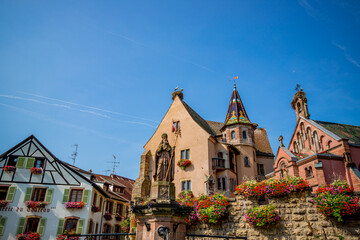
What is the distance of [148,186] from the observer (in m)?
30.9

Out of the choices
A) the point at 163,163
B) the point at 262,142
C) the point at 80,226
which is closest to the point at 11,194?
the point at 80,226

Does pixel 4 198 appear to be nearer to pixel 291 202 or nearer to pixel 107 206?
pixel 107 206

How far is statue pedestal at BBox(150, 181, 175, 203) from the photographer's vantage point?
9.25 metres

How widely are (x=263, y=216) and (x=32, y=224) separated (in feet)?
72.4

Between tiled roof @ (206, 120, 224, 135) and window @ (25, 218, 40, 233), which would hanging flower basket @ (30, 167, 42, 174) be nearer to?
window @ (25, 218, 40, 233)

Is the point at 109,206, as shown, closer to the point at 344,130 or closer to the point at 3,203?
the point at 3,203

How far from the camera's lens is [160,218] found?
28.7 ft

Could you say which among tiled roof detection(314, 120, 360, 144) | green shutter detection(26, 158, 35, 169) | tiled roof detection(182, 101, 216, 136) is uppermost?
tiled roof detection(182, 101, 216, 136)

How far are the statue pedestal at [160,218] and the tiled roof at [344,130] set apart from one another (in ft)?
87.4

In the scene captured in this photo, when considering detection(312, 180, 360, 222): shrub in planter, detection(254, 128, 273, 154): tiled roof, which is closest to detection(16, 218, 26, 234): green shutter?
detection(312, 180, 360, 222): shrub in planter

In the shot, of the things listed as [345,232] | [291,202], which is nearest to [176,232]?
[291,202]

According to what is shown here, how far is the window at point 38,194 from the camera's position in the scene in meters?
26.8

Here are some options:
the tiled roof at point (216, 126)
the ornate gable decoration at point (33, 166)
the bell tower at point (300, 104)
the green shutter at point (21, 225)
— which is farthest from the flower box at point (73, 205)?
the bell tower at point (300, 104)

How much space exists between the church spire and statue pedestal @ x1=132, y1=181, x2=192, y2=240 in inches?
1035
